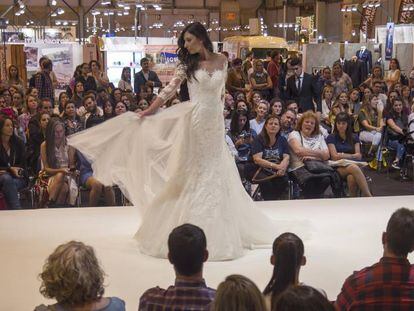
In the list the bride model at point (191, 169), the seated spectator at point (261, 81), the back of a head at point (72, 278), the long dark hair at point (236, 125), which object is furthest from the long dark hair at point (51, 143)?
the seated spectator at point (261, 81)

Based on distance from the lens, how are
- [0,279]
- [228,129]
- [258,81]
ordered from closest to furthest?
[0,279] < [228,129] < [258,81]

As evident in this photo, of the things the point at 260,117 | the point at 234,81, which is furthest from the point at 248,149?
the point at 234,81

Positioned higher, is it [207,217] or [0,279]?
[207,217]

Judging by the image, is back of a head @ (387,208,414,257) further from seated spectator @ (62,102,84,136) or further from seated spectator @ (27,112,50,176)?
seated spectator @ (62,102,84,136)

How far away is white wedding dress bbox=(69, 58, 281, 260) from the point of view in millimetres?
4539

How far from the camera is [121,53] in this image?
50.9ft

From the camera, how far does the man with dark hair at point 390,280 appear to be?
2.54m

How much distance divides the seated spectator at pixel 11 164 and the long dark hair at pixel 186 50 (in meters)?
2.39

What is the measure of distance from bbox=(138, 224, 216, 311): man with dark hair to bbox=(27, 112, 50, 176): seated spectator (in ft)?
14.9

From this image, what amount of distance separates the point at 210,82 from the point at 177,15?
32.1 metres

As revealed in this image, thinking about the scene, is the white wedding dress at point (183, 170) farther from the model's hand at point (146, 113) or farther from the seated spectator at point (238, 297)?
the seated spectator at point (238, 297)

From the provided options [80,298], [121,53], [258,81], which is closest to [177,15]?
[121,53]

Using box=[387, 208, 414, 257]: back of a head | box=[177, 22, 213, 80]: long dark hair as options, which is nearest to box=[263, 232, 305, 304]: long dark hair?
box=[387, 208, 414, 257]: back of a head

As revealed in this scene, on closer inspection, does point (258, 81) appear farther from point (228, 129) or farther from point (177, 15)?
point (177, 15)
